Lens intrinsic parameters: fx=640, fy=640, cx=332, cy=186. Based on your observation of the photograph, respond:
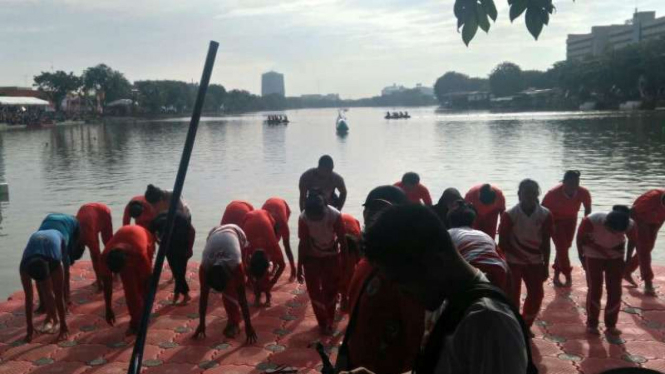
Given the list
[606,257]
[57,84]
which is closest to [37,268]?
[606,257]

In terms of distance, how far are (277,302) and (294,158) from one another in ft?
70.2

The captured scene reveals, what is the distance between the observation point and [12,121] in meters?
58.5

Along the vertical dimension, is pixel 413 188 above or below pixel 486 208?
above

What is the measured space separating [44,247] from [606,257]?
486 cm

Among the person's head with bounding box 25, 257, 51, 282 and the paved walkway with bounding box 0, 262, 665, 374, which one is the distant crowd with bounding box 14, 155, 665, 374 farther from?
the paved walkway with bounding box 0, 262, 665, 374

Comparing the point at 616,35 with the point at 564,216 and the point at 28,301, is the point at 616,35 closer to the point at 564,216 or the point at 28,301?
the point at 564,216

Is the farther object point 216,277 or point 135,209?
point 135,209

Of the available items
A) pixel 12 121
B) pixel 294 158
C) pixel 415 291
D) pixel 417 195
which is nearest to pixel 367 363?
pixel 415 291

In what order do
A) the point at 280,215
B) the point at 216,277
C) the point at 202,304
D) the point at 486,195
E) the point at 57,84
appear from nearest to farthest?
the point at 216,277 → the point at 202,304 → the point at 486,195 → the point at 280,215 → the point at 57,84

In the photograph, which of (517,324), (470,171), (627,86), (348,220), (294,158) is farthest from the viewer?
(627,86)

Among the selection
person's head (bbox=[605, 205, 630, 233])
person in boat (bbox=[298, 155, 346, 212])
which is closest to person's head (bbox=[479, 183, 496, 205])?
person's head (bbox=[605, 205, 630, 233])

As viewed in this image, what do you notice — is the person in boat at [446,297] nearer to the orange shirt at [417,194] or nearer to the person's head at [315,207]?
the person's head at [315,207]

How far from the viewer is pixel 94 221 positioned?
287 inches

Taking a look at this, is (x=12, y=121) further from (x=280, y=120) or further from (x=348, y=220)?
(x=348, y=220)
